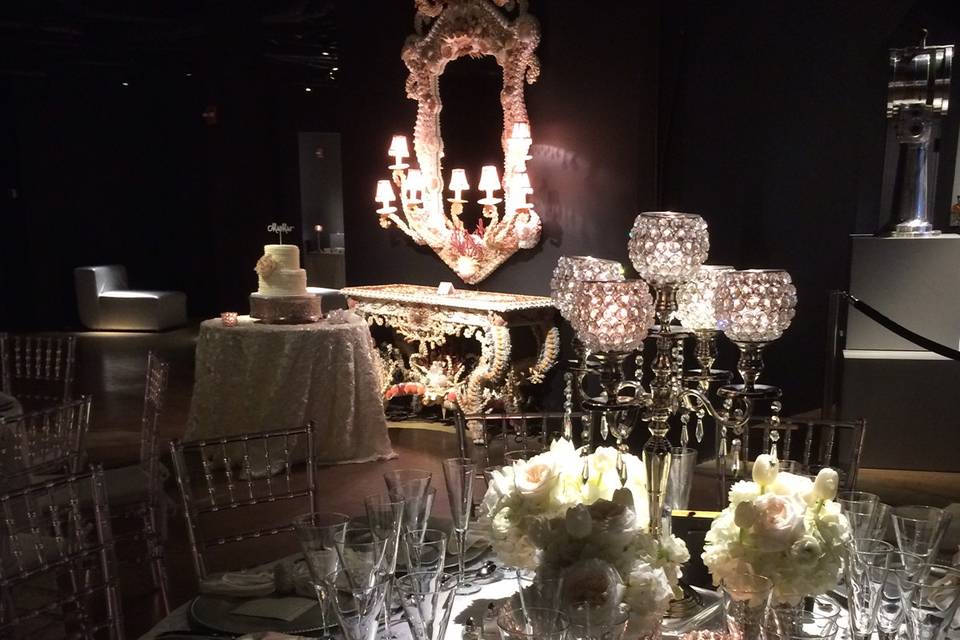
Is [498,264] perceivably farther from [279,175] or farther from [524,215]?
[279,175]

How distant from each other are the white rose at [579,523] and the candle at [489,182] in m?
4.22

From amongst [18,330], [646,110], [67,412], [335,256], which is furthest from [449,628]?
[18,330]

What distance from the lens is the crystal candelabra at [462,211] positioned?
202 inches

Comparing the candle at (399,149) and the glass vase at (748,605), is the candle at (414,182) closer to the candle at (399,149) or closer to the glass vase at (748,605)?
the candle at (399,149)

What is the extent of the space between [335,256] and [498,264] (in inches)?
216

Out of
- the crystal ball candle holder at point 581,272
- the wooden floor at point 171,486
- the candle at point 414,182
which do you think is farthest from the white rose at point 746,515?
the candle at point 414,182

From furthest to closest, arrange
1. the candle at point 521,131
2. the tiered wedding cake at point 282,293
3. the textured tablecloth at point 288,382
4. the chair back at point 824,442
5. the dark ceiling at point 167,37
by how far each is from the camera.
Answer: the dark ceiling at point 167,37, the candle at point 521,131, the tiered wedding cake at point 282,293, the textured tablecloth at point 288,382, the chair back at point 824,442

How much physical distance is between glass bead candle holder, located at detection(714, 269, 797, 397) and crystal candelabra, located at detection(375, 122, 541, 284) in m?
3.72

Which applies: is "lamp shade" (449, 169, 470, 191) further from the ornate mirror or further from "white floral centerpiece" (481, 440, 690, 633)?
"white floral centerpiece" (481, 440, 690, 633)

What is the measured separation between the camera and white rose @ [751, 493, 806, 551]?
3.49ft

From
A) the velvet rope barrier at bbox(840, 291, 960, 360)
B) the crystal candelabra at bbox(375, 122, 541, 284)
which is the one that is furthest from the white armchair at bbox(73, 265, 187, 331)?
the velvet rope barrier at bbox(840, 291, 960, 360)

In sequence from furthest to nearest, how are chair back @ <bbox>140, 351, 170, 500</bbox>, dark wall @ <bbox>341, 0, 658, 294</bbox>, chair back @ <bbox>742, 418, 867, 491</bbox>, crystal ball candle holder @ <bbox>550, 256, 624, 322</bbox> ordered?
dark wall @ <bbox>341, 0, 658, 294</bbox>, chair back @ <bbox>140, 351, 170, 500</bbox>, chair back @ <bbox>742, 418, 867, 491</bbox>, crystal ball candle holder @ <bbox>550, 256, 624, 322</bbox>

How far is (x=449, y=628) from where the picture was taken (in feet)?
4.29

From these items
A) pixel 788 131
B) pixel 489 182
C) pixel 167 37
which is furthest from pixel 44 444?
pixel 167 37
